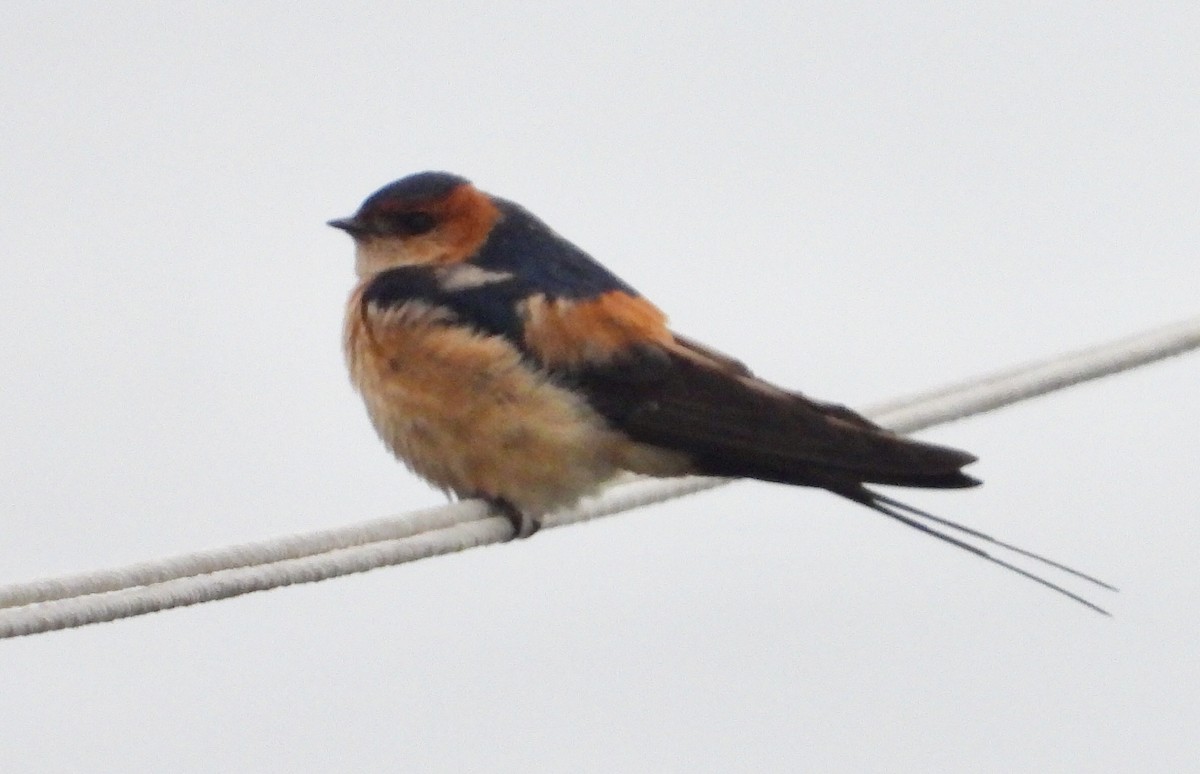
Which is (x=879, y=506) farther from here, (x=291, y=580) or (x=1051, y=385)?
(x=291, y=580)

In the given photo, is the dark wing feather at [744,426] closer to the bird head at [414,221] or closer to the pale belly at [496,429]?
the pale belly at [496,429]

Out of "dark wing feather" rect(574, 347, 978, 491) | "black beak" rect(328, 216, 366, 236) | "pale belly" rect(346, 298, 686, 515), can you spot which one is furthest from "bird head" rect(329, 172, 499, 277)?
"dark wing feather" rect(574, 347, 978, 491)

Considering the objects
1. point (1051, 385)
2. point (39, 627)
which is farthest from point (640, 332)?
point (39, 627)

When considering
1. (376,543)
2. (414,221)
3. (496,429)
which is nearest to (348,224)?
(414,221)

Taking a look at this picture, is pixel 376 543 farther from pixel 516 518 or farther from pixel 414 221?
pixel 414 221

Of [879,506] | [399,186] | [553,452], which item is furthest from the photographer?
[399,186]

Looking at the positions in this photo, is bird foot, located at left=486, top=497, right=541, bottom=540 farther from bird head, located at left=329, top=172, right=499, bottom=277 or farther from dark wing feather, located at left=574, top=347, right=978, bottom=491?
bird head, located at left=329, top=172, right=499, bottom=277

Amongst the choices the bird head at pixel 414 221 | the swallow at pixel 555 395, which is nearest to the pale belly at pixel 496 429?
the swallow at pixel 555 395
